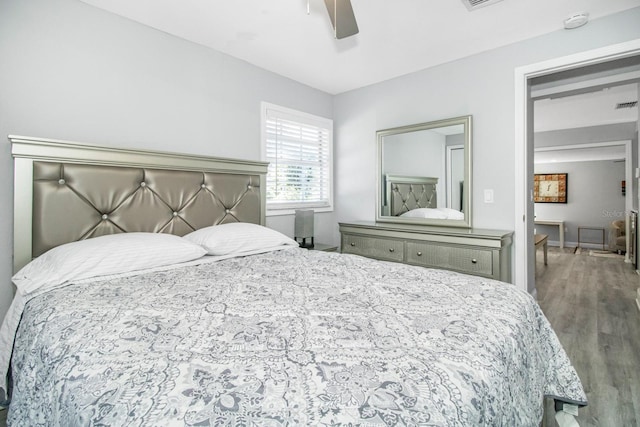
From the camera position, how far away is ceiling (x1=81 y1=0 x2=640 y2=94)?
2.15 m

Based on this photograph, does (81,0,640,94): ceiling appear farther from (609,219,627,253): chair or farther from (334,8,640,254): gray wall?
(609,219,627,253): chair

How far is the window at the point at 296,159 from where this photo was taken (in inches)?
128

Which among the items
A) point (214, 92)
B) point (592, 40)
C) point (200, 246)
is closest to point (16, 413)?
point (200, 246)

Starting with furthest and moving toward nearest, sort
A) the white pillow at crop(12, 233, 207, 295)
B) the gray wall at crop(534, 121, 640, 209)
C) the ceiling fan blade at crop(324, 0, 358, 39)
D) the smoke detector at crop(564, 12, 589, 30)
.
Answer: the gray wall at crop(534, 121, 640, 209) → the smoke detector at crop(564, 12, 589, 30) → the ceiling fan blade at crop(324, 0, 358, 39) → the white pillow at crop(12, 233, 207, 295)

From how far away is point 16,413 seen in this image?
1053 mm

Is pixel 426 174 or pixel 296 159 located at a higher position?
pixel 296 159

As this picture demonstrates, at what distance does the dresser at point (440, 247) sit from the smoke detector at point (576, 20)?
1.57 metres

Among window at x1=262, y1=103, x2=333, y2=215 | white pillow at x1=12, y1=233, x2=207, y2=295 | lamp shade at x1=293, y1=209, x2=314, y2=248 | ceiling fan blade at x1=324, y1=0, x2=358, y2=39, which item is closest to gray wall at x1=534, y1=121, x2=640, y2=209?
window at x1=262, y1=103, x2=333, y2=215

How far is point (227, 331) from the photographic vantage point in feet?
3.12

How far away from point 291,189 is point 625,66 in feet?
10.4

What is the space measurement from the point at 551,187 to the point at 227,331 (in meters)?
9.34

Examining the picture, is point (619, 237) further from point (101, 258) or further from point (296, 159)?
point (101, 258)

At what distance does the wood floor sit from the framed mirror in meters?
1.24

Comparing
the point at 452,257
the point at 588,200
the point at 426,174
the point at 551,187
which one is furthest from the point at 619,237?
the point at 452,257
